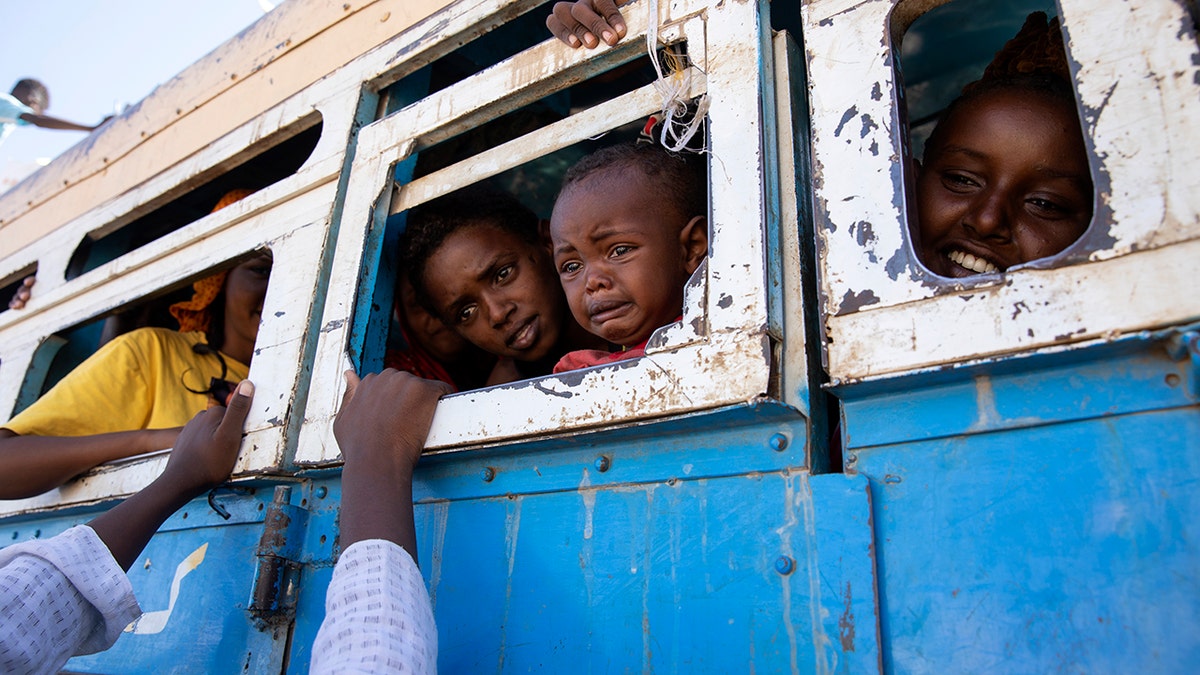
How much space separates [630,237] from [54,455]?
62.5 inches

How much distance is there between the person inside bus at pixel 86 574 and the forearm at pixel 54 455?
37cm

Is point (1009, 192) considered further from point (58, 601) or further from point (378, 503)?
point (58, 601)

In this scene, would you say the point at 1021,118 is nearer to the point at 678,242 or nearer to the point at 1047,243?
the point at 1047,243

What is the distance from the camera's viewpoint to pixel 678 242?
5.40 ft

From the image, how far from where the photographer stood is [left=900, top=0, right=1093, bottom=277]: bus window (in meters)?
1.31

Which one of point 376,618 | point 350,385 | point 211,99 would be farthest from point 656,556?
point 211,99

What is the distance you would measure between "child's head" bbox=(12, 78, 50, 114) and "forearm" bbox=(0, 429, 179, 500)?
3421mm

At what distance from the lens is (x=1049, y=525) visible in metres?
0.88

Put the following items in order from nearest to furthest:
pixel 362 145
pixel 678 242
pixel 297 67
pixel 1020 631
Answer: pixel 1020 631
pixel 678 242
pixel 362 145
pixel 297 67

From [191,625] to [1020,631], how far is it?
1.65m

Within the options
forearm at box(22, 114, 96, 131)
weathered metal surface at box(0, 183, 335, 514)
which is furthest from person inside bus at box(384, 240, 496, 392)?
forearm at box(22, 114, 96, 131)

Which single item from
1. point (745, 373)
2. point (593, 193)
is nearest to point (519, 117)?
point (593, 193)

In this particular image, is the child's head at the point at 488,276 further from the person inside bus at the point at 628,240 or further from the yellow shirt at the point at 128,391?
the yellow shirt at the point at 128,391

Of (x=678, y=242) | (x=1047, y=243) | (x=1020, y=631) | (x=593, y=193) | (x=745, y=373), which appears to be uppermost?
(x=593, y=193)
